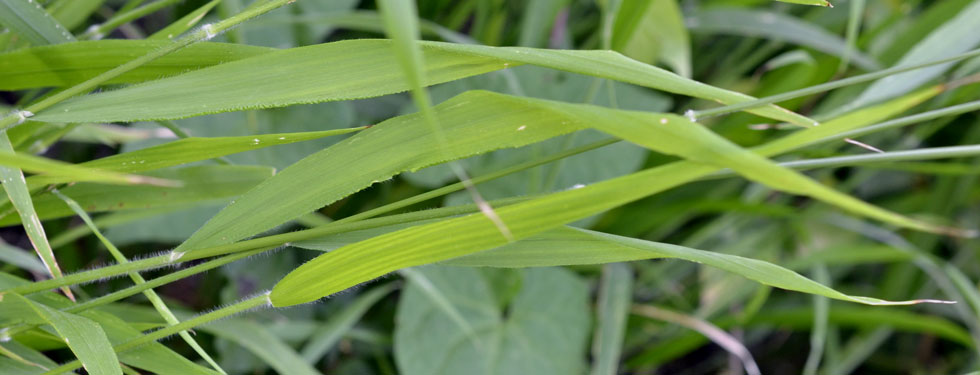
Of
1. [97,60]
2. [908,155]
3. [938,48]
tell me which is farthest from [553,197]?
[938,48]

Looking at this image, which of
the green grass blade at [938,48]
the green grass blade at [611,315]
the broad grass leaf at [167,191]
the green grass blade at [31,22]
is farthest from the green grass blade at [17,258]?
the green grass blade at [938,48]

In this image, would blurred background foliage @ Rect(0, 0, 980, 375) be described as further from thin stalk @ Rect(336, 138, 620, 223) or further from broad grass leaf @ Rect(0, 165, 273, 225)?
thin stalk @ Rect(336, 138, 620, 223)

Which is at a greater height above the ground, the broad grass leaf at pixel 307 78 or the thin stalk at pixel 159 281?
the broad grass leaf at pixel 307 78

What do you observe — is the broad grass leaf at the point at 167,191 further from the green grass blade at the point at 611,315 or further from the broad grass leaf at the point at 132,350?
the green grass blade at the point at 611,315

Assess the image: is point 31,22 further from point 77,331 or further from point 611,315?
point 611,315

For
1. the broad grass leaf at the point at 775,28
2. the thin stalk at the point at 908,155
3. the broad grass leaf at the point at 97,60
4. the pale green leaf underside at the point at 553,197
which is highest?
the broad grass leaf at the point at 775,28

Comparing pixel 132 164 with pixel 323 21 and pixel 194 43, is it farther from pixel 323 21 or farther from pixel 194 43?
pixel 323 21
